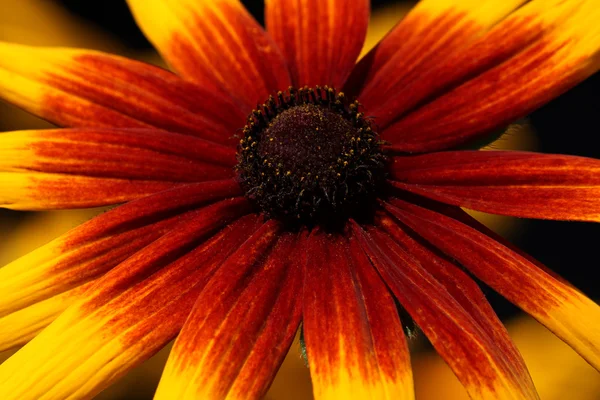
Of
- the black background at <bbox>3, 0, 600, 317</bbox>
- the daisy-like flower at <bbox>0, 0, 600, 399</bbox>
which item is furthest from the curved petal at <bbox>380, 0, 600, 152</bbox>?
the black background at <bbox>3, 0, 600, 317</bbox>

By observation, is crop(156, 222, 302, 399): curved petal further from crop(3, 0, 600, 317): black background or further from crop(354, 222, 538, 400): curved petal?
crop(3, 0, 600, 317): black background

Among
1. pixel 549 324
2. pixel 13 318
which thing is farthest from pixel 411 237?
pixel 13 318

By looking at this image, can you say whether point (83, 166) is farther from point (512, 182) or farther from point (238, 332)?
point (512, 182)

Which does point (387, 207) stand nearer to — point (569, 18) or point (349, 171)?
point (349, 171)

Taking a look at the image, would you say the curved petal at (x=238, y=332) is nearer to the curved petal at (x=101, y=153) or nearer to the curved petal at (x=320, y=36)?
the curved petal at (x=101, y=153)

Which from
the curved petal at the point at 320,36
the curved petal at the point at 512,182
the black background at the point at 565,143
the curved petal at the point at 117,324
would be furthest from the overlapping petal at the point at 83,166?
the black background at the point at 565,143

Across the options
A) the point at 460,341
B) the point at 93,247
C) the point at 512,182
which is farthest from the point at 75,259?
the point at 512,182
